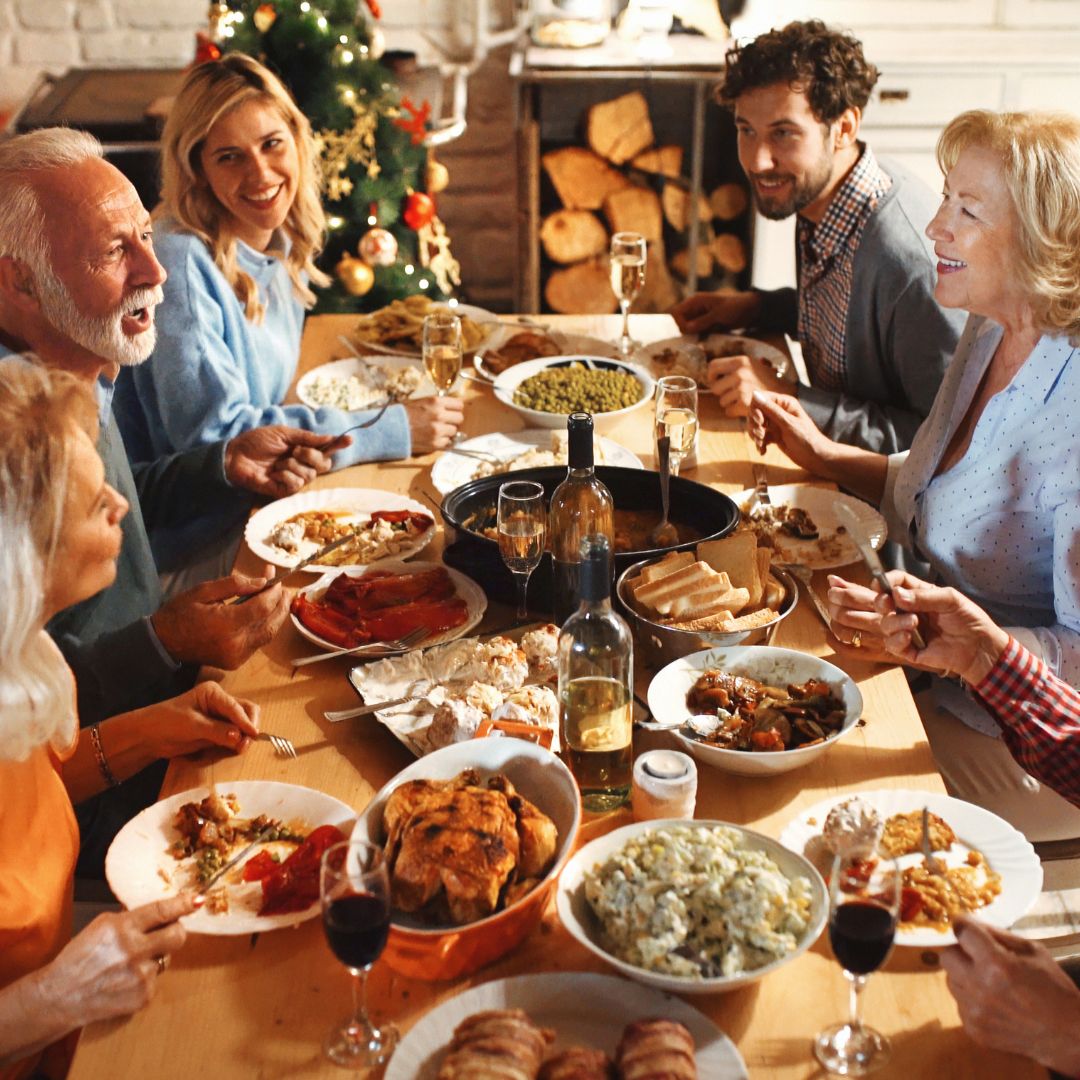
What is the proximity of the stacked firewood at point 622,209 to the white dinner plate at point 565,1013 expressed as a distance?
13.1ft

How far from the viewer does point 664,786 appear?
4.64 ft

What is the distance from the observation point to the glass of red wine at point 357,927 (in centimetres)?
114

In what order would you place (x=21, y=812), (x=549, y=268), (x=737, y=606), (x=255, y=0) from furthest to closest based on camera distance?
(x=549, y=268), (x=255, y=0), (x=737, y=606), (x=21, y=812)

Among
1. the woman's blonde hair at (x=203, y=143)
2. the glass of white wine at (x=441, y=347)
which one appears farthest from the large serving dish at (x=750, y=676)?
the woman's blonde hair at (x=203, y=143)

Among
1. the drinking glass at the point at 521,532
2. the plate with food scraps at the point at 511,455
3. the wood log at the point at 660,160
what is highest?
the wood log at the point at 660,160

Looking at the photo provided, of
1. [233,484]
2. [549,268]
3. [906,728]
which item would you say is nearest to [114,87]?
[549,268]

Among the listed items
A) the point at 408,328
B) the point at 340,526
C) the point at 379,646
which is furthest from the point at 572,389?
the point at 379,646

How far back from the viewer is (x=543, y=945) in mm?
1322

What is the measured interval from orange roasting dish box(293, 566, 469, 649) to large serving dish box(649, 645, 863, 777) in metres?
0.36

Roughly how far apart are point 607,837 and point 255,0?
125 inches

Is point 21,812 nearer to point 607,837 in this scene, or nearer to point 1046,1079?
point 607,837

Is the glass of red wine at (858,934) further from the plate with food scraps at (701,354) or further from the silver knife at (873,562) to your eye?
the plate with food scraps at (701,354)

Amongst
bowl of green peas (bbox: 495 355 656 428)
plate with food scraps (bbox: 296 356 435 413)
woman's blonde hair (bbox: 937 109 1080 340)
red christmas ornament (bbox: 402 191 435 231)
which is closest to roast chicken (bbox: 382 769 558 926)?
woman's blonde hair (bbox: 937 109 1080 340)

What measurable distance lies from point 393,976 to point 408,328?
198cm
